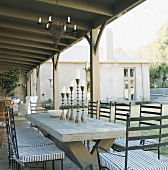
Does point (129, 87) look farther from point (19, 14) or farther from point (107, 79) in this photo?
point (19, 14)

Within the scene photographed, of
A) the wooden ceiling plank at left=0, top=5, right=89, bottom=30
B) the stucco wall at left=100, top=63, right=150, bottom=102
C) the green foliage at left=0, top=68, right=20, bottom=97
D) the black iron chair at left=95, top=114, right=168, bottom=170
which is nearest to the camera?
the black iron chair at left=95, top=114, right=168, bottom=170

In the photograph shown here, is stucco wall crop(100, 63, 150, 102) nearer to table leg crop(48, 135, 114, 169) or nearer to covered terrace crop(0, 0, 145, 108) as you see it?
covered terrace crop(0, 0, 145, 108)

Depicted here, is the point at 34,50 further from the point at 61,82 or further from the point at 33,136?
the point at 33,136

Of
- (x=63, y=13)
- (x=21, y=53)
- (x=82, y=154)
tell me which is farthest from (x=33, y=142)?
(x=21, y=53)

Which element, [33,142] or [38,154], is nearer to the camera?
[38,154]

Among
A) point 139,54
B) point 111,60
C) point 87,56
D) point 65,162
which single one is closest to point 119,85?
point 111,60

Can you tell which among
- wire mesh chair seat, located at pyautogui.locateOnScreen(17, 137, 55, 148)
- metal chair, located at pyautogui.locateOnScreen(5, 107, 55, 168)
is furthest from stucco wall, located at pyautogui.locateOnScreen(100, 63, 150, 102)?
wire mesh chair seat, located at pyautogui.locateOnScreen(17, 137, 55, 148)

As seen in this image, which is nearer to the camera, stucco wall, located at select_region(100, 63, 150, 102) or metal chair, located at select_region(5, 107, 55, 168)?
metal chair, located at select_region(5, 107, 55, 168)

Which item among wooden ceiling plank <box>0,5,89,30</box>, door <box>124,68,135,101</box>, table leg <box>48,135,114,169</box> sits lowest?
table leg <box>48,135,114,169</box>

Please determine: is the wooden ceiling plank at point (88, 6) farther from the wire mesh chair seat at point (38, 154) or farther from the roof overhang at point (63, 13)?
the wire mesh chair seat at point (38, 154)

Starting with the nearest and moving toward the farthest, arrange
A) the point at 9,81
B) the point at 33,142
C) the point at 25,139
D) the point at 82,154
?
the point at 82,154
the point at 33,142
the point at 25,139
the point at 9,81

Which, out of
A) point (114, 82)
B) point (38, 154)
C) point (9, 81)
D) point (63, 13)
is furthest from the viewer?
point (114, 82)

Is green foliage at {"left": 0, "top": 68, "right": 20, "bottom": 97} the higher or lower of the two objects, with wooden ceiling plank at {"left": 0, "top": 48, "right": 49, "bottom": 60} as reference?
lower

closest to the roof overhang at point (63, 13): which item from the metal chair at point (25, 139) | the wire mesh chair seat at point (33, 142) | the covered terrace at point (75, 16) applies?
the covered terrace at point (75, 16)
